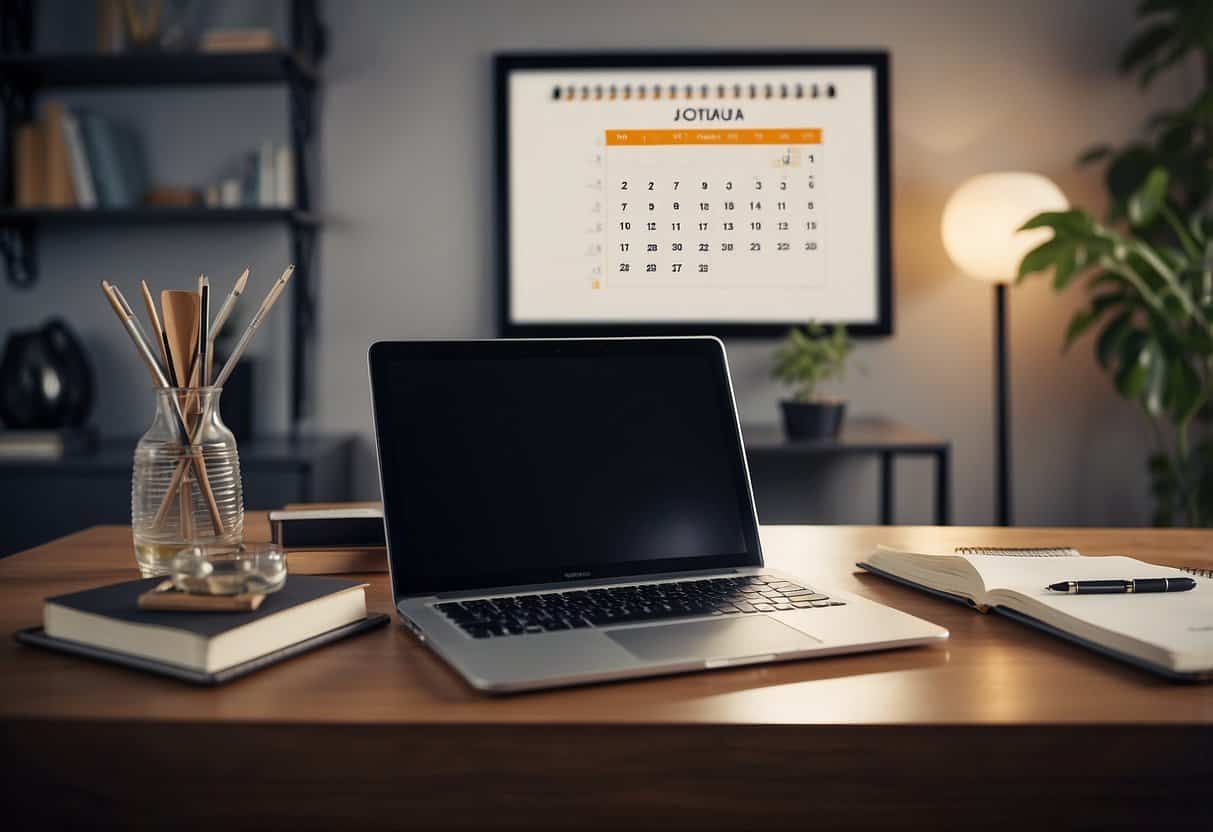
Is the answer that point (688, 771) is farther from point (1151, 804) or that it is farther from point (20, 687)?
point (20, 687)

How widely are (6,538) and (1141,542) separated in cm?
227

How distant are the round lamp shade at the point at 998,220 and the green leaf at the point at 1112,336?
0.98ft

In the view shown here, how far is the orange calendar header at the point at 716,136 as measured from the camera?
271 cm

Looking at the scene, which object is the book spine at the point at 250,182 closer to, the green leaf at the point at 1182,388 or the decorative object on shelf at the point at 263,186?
the decorative object on shelf at the point at 263,186

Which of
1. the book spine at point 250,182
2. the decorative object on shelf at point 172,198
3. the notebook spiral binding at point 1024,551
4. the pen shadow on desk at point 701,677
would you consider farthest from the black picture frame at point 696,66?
the pen shadow on desk at point 701,677

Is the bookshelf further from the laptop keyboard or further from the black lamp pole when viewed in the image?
the laptop keyboard

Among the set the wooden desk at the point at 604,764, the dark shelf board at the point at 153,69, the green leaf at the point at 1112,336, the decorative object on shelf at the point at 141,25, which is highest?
the decorative object on shelf at the point at 141,25

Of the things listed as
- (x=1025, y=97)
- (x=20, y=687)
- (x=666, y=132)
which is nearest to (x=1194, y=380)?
(x=1025, y=97)

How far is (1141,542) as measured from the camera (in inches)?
45.4

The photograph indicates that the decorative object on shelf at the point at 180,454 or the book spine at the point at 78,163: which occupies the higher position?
the book spine at the point at 78,163

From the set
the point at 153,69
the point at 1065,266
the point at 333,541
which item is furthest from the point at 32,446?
the point at 1065,266

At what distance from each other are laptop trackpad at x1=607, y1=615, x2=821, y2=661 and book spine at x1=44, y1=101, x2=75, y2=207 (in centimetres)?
246

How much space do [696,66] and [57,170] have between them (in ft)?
5.56

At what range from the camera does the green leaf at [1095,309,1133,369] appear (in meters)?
2.51
